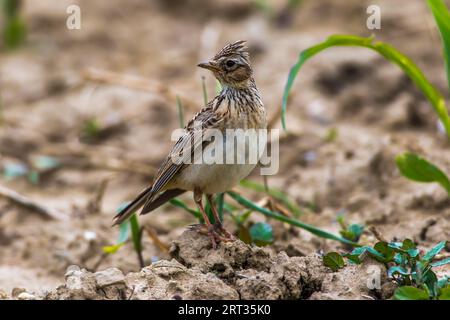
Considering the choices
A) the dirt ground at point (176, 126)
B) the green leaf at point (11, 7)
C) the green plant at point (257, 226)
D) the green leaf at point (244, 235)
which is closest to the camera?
the dirt ground at point (176, 126)

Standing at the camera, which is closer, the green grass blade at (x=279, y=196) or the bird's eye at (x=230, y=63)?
the bird's eye at (x=230, y=63)


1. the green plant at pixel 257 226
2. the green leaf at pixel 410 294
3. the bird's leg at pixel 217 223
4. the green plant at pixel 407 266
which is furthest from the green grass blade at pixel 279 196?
the green leaf at pixel 410 294

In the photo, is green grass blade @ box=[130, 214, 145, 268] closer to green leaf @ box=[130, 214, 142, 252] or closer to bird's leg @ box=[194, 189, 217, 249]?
green leaf @ box=[130, 214, 142, 252]

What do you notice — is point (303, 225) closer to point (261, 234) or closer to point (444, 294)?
point (261, 234)

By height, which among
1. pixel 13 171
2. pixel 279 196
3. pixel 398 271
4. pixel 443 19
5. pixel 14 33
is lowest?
pixel 398 271

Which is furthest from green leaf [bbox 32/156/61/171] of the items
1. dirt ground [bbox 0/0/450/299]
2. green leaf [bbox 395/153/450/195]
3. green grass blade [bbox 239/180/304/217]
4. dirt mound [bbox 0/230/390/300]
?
green leaf [bbox 395/153/450/195]

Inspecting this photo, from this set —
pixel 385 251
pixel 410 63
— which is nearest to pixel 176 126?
pixel 410 63

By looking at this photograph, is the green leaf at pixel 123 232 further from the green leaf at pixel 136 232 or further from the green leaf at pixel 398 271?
the green leaf at pixel 398 271
